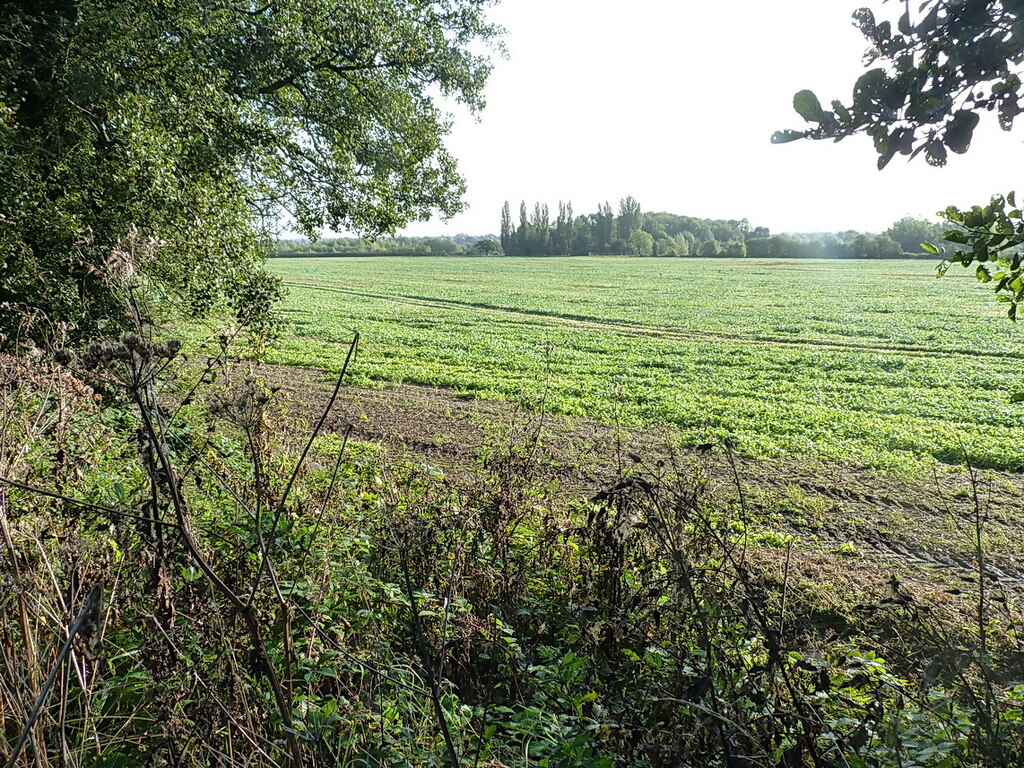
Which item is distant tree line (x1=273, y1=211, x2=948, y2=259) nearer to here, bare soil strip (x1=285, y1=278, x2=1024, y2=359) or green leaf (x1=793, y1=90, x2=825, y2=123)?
bare soil strip (x1=285, y1=278, x2=1024, y2=359)

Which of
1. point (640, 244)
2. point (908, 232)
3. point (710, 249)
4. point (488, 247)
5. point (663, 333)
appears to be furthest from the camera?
point (488, 247)

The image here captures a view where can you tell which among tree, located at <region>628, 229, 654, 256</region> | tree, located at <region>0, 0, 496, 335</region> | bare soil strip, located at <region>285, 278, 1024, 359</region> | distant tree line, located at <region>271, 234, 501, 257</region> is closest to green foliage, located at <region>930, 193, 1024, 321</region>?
tree, located at <region>0, 0, 496, 335</region>

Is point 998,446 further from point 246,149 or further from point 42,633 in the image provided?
point 246,149

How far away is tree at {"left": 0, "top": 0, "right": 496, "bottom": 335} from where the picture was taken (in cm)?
859

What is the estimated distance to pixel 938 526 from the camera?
7.89 m

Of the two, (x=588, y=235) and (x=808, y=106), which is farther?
(x=588, y=235)

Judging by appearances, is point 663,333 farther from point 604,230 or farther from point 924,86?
point 604,230

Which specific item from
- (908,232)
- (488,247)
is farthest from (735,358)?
(488,247)

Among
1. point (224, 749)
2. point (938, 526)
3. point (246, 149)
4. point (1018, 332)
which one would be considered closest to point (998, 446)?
point (938, 526)

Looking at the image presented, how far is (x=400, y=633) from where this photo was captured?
4395 mm

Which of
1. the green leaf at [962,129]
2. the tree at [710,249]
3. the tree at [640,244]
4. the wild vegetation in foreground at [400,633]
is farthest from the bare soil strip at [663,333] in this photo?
the tree at [640,244]

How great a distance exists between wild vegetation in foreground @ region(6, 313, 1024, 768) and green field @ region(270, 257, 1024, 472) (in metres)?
2.84

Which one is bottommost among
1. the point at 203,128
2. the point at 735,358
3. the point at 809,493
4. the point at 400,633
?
the point at 809,493

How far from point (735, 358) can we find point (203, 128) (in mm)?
15956
